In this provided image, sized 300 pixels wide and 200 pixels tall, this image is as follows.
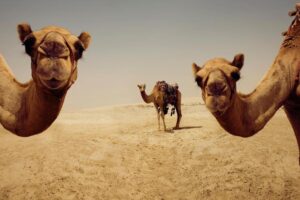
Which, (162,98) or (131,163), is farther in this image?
(162,98)

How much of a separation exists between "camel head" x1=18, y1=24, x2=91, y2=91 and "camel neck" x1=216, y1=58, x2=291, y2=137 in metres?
1.60

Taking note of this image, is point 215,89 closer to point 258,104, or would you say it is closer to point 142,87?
point 258,104

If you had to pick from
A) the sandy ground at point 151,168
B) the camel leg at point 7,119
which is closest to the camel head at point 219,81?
the camel leg at point 7,119

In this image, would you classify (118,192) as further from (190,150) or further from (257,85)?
(257,85)

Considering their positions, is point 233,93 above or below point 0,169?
above

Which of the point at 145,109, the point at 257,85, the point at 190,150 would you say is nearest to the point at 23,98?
the point at 257,85

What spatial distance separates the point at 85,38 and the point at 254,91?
2.10m

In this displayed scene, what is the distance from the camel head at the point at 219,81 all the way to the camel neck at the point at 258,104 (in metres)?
0.23

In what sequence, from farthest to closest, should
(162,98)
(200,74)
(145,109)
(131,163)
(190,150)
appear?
(145,109) → (162,98) → (190,150) → (131,163) → (200,74)

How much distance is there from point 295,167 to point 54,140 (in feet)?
23.1

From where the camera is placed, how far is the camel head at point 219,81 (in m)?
2.87

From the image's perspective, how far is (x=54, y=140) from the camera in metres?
9.61

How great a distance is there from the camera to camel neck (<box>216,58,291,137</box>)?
3281mm

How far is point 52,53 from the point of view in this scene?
8.39ft
